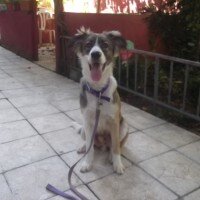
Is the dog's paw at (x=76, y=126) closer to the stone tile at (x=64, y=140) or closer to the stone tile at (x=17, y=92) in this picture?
the stone tile at (x=64, y=140)

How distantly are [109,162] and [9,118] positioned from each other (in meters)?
1.94

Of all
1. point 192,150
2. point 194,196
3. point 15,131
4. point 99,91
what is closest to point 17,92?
point 15,131

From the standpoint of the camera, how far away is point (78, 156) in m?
3.27

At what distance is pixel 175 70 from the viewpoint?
5660mm

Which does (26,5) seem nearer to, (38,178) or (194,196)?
(38,178)

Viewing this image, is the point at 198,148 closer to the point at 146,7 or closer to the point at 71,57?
the point at 146,7

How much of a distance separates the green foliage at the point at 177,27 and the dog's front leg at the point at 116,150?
3168 mm

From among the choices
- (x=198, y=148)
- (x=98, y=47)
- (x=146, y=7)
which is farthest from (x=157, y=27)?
(x=98, y=47)

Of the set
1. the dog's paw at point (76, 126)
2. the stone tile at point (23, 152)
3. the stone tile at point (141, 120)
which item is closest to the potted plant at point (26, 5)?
the stone tile at point (141, 120)

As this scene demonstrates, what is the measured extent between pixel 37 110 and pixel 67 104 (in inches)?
21.2

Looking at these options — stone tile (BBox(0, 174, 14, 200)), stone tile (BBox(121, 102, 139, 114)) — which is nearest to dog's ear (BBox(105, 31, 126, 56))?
stone tile (BBox(0, 174, 14, 200))

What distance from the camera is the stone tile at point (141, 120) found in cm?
411

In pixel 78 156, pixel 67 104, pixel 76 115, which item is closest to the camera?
pixel 78 156

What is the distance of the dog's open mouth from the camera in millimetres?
2706
